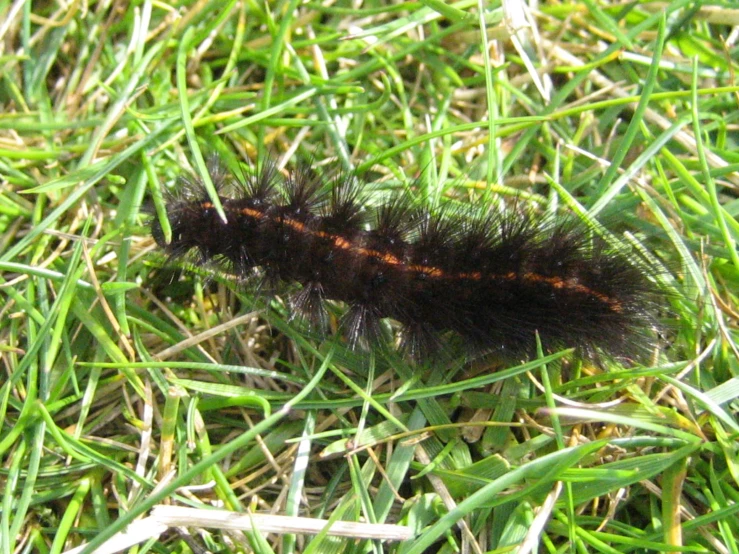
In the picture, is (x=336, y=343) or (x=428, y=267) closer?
(x=428, y=267)

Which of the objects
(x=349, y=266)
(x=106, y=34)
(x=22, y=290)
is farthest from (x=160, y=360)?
(x=106, y=34)

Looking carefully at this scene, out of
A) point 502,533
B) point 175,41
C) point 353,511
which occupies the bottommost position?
point 502,533

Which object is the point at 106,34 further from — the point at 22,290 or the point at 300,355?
the point at 300,355

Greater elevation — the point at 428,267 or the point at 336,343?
the point at 428,267

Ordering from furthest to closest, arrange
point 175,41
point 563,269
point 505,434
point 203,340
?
1. point 175,41
2. point 203,340
3. point 505,434
4. point 563,269
